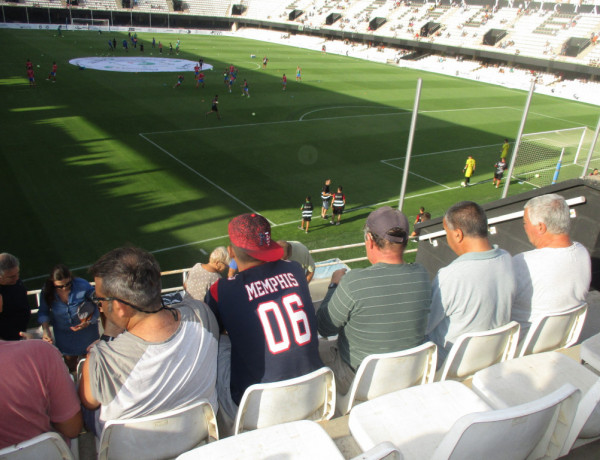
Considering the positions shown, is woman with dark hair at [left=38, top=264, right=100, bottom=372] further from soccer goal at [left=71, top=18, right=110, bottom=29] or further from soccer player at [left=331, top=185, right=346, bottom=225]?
soccer goal at [left=71, top=18, right=110, bottom=29]

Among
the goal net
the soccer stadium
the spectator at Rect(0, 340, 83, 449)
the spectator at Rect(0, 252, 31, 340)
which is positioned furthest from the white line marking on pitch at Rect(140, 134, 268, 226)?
A: the spectator at Rect(0, 340, 83, 449)

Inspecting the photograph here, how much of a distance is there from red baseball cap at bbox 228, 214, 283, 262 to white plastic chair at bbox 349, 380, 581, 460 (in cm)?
108

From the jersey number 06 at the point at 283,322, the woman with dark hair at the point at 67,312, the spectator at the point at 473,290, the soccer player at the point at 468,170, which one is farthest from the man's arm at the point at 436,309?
the soccer player at the point at 468,170

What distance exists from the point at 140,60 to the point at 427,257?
3917 cm

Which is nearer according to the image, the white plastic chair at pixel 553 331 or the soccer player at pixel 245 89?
the white plastic chair at pixel 553 331

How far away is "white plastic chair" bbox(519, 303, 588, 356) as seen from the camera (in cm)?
324

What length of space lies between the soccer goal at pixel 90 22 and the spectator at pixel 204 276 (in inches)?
2525

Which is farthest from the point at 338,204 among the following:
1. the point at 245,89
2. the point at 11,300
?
the point at 245,89

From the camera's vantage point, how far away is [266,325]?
2729 millimetres

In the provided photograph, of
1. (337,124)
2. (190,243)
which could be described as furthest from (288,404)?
(337,124)

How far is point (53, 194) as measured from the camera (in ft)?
48.9

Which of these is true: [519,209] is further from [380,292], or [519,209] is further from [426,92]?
[426,92]

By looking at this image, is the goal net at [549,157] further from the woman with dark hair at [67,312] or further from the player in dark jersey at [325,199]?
the woman with dark hair at [67,312]

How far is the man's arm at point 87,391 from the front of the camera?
2473 mm
